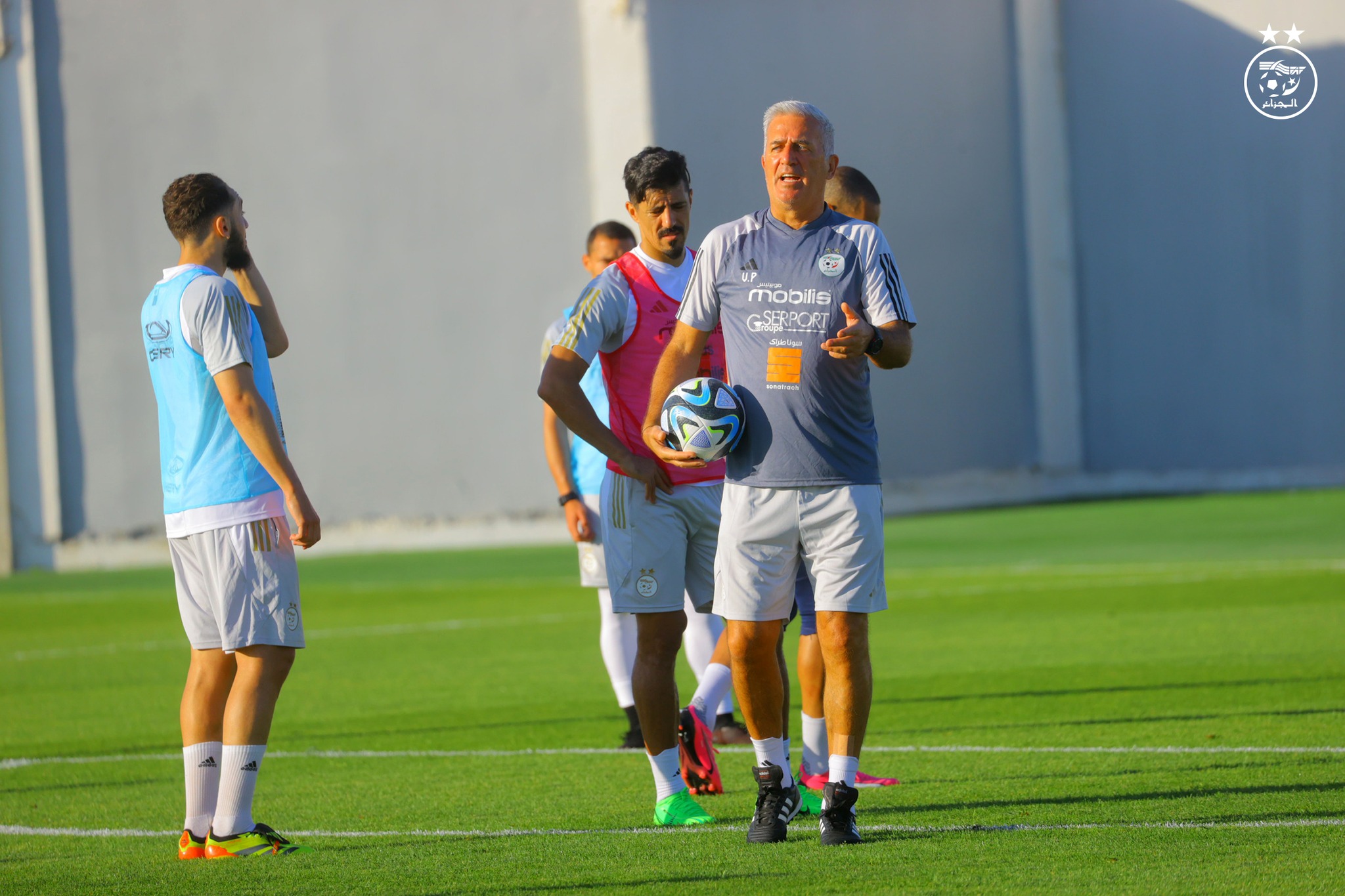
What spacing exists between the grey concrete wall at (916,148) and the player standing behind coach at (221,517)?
13699 mm

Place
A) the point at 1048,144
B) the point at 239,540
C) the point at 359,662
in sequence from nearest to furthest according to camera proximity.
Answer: the point at 239,540 → the point at 359,662 → the point at 1048,144

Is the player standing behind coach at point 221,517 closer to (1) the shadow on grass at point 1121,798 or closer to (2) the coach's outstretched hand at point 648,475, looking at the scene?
(2) the coach's outstretched hand at point 648,475

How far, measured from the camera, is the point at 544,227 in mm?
18578

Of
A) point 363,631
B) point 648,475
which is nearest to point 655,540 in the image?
point 648,475

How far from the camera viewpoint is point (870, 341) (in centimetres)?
412

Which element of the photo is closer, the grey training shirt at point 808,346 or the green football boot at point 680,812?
the grey training shirt at point 808,346

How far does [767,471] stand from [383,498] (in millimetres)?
15363

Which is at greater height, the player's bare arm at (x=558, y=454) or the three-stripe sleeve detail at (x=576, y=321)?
the three-stripe sleeve detail at (x=576, y=321)

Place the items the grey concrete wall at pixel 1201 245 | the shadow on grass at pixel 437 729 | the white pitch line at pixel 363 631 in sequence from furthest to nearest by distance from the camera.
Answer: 1. the grey concrete wall at pixel 1201 245
2. the white pitch line at pixel 363 631
3. the shadow on grass at pixel 437 729

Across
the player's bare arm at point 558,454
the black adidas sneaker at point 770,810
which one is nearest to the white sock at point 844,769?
the black adidas sneaker at point 770,810

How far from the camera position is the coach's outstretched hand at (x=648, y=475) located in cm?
480

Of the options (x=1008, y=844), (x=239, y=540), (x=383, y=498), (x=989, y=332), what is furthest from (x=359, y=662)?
(x=989, y=332)

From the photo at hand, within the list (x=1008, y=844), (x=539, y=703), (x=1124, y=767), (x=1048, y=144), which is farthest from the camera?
(x=1048, y=144)

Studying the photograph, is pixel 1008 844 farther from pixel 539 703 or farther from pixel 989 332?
pixel 989 332
